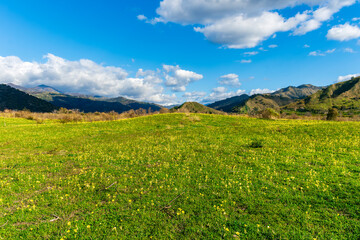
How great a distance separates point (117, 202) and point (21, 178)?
30.2ft

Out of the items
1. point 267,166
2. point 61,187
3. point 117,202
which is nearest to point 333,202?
point 267,166

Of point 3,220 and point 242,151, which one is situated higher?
point 242,151

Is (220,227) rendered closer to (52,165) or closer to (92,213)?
(92,213)

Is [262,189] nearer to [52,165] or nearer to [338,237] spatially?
[338,237]

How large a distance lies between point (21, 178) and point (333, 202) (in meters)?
21.2

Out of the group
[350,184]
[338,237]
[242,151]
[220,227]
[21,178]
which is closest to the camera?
[338,237]

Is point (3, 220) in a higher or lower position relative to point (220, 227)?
lower

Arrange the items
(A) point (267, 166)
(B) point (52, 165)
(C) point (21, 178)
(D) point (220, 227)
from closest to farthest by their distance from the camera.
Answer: (D) point (220, 227)
(C) point (21, 178)
(A) point (267, 166)
(B) point (52, 165)

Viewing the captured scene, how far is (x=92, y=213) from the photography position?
8273 millimetres

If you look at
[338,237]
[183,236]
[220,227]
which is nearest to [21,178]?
[183,236]

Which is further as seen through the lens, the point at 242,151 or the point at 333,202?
the point at 242,151

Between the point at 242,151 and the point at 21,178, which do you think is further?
the point at 242,151

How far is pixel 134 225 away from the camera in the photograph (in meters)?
7.44

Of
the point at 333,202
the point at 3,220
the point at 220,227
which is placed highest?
the point at 333,202
